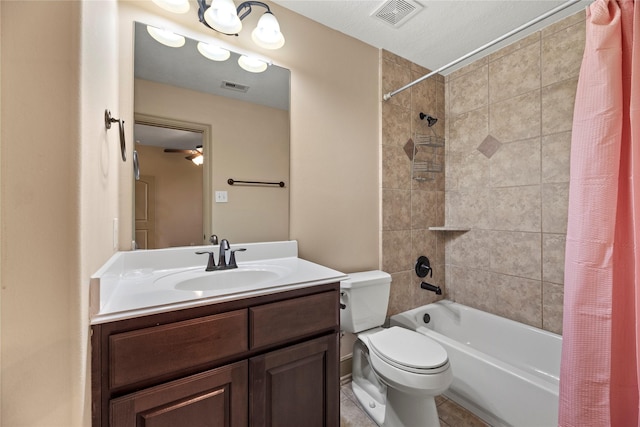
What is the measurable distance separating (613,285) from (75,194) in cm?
184

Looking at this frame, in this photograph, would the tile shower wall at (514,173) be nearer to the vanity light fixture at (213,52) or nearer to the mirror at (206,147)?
A: the mirror at (206,147)

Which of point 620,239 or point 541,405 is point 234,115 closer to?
point 620,239

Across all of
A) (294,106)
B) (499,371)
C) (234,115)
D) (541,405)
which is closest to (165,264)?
(234,115)

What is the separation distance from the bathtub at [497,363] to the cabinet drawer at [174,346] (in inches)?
50.9

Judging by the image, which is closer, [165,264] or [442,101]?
[165,264]

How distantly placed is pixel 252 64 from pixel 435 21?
1.20 metres

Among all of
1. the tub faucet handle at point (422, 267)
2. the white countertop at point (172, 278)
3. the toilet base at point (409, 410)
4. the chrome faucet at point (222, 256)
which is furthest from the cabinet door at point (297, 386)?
the tub faucet handle at point (422, 267)

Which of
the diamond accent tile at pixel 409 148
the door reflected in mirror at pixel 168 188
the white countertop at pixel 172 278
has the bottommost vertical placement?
the white countertop at pixel 172 278

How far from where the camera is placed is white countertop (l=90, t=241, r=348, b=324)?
2.42ft

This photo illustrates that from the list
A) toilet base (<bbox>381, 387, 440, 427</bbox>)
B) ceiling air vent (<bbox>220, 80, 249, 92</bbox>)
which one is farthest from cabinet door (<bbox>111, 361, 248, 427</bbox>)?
ceiling air vent (<bbox>220, 80, 249, 92</bbox>)

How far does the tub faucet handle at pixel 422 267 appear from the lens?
212cm

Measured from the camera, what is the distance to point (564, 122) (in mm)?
1657

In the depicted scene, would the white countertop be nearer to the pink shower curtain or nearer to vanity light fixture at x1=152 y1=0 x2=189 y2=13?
the pink shower curtain

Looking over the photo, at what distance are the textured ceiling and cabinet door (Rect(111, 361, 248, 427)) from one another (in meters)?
1.91
